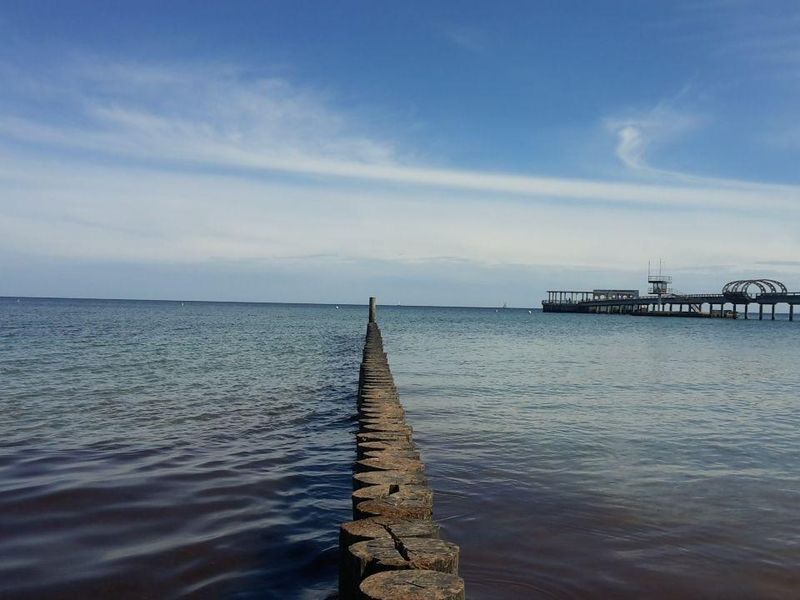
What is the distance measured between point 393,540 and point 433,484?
13.3 ft

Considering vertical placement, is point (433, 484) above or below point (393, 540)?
below

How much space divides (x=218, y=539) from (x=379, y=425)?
7.11 ft

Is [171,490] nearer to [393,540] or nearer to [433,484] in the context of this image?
[433,484]

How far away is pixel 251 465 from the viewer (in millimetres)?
8734

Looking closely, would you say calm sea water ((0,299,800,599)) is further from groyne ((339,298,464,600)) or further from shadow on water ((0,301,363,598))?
groyne ((339,298,464,600))

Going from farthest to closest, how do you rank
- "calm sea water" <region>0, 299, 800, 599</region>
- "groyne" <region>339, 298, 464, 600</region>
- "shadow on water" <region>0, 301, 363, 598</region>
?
"calm sea water" <region>0, 299, 800, 599</region> < "shadow on water" <region>0, 301, 363, 598</region> < "groyne" <region>339, 298, 464, 600</region>

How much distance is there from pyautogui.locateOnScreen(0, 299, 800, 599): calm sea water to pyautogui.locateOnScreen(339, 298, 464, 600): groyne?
0.83 meters

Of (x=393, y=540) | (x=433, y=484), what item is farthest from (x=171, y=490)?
(x=393, y=540)

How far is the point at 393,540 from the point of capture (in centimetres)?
399

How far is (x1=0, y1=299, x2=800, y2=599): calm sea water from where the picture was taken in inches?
209

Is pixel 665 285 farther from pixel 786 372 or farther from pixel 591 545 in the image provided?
pixel 591 545

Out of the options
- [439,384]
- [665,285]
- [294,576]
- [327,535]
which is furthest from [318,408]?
[665,285]

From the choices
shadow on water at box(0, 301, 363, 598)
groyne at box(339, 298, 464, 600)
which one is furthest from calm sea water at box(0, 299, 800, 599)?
groyne at box(339, 298, 464, 600)

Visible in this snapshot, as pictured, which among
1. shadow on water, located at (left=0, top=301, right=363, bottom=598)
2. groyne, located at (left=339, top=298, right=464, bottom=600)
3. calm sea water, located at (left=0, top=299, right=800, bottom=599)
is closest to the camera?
groyne, located at (left=339, top=298, right=464, bottom=600)
